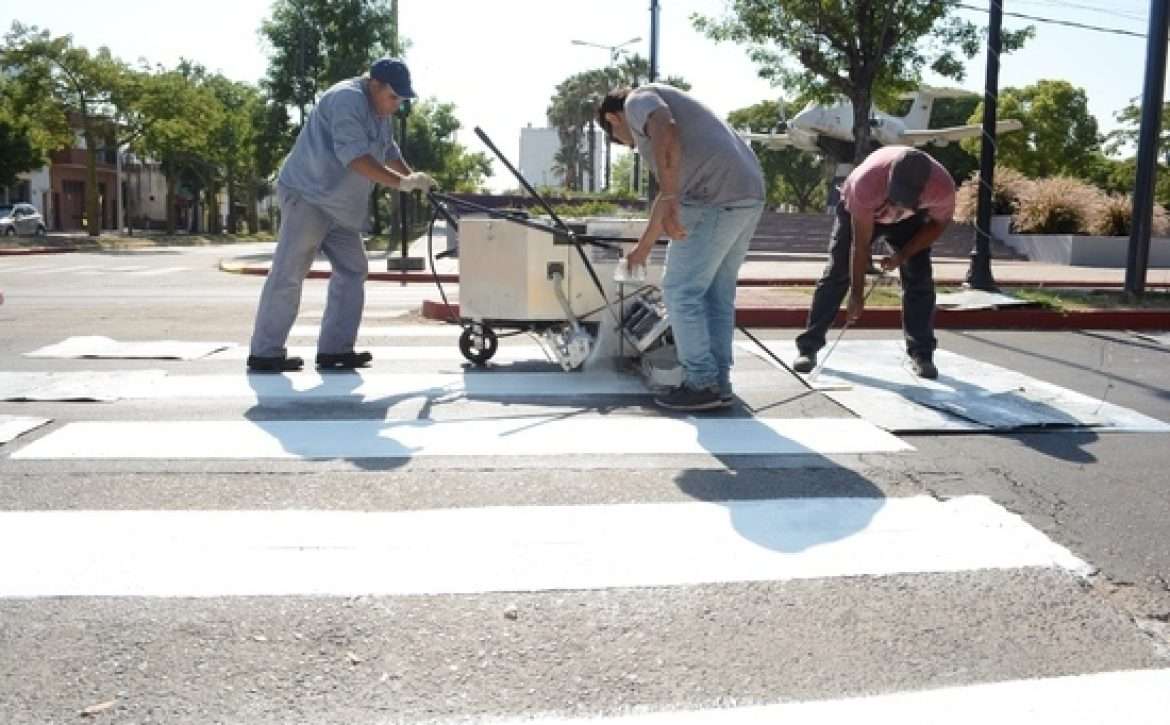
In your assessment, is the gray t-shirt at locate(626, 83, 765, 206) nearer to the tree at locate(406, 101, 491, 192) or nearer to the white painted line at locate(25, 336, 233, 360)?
the white painted line at locate(25, 336, 233, 360)

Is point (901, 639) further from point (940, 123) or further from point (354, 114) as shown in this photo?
point (940, 123)

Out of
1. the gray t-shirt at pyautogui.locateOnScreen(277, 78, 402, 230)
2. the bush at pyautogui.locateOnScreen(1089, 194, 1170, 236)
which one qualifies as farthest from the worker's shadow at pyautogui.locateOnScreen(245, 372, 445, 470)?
the bush at pyautogui.locateOnScreen(1089, 194, 1170, 236)

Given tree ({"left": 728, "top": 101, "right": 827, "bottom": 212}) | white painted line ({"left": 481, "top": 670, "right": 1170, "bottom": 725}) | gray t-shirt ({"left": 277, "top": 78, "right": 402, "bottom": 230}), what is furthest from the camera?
tree ({"left": 728, "top": 101, "right": 827, "bottom": 212})

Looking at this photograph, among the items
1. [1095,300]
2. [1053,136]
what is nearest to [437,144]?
[1053,136]

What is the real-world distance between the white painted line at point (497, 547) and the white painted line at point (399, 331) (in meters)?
4.79

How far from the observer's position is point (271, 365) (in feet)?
19.4

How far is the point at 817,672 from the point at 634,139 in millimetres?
3103

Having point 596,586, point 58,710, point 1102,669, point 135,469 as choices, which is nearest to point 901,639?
point 1102,669

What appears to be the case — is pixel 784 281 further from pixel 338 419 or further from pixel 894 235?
pixel 338 419

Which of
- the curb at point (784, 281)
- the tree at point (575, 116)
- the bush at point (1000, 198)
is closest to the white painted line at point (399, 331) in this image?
the curb at point (784, 281)

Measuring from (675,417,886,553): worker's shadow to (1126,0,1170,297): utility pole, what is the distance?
345 inches

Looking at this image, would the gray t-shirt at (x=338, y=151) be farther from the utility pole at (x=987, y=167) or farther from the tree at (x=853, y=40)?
the tree at (x=853, y=40)

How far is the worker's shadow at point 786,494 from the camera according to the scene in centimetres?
312

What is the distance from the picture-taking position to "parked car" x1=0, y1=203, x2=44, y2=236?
41.4 metres
